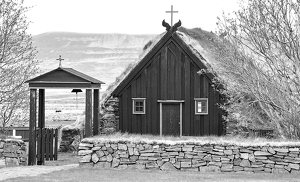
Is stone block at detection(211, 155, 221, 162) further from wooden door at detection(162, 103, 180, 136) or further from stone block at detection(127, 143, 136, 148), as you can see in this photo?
wooden door at detection(162, 103, 180, 136)

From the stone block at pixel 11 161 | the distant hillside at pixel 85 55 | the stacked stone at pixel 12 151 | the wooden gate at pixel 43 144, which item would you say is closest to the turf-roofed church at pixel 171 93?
the wooden gate at pixel 43 144

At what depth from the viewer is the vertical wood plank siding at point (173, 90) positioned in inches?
883

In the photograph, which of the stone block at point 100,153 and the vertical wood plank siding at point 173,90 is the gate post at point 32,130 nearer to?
the stone block at point 100,153

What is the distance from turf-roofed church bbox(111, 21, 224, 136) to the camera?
22406 mm

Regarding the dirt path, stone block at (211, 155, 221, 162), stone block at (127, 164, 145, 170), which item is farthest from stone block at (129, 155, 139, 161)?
stone block at (211, 155, 221, 162)

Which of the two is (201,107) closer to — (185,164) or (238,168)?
(185,164)

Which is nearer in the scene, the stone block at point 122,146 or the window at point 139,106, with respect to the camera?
the stone block at point 122,146

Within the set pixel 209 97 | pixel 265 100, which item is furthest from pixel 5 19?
pixel 265 100

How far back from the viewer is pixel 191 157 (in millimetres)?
16875

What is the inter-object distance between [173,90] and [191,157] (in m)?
6.11

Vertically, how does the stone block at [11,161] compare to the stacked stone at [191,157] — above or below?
below

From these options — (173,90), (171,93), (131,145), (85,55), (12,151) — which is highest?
(85,55)

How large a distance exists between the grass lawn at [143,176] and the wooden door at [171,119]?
617 centimetres

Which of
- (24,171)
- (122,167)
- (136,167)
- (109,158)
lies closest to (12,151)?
(24,171)
